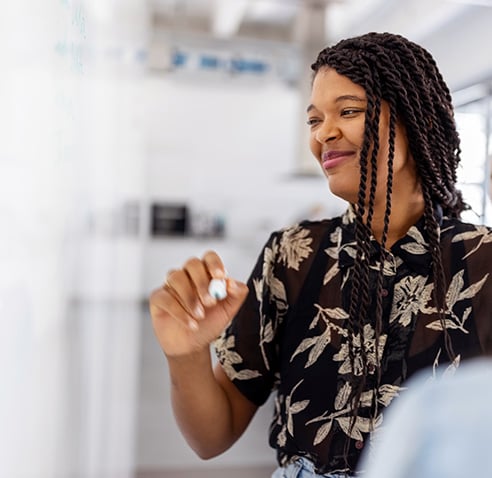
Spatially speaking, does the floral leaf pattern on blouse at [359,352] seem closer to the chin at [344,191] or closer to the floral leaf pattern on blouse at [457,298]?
the floral leaf pattern on blouse at [457,298]

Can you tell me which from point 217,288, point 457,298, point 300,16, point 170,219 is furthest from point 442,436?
point 170,219

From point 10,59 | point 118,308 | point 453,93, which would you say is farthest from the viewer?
point 118,308

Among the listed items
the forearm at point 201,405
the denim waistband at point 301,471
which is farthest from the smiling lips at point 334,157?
the denim waistband at point 301,471

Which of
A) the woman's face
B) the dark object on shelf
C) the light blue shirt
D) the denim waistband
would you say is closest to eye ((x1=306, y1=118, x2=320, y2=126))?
the woman's face

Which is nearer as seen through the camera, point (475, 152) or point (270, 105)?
point (475, 152)

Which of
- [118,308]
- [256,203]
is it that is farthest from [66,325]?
[256,203]

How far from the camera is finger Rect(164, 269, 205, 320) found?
2.58ft

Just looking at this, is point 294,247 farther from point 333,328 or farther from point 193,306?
point 193,306

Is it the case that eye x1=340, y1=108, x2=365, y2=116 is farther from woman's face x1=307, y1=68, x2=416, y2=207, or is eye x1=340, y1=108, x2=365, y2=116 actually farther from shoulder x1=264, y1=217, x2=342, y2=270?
shoulder x1=264, y1=217, x2=342, y2=270

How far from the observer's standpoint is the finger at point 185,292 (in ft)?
2.58

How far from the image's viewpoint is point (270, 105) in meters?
6.79

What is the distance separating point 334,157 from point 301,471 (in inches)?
20.0

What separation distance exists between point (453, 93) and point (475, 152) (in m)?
0.14

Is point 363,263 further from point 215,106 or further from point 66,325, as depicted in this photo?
point 215,106
